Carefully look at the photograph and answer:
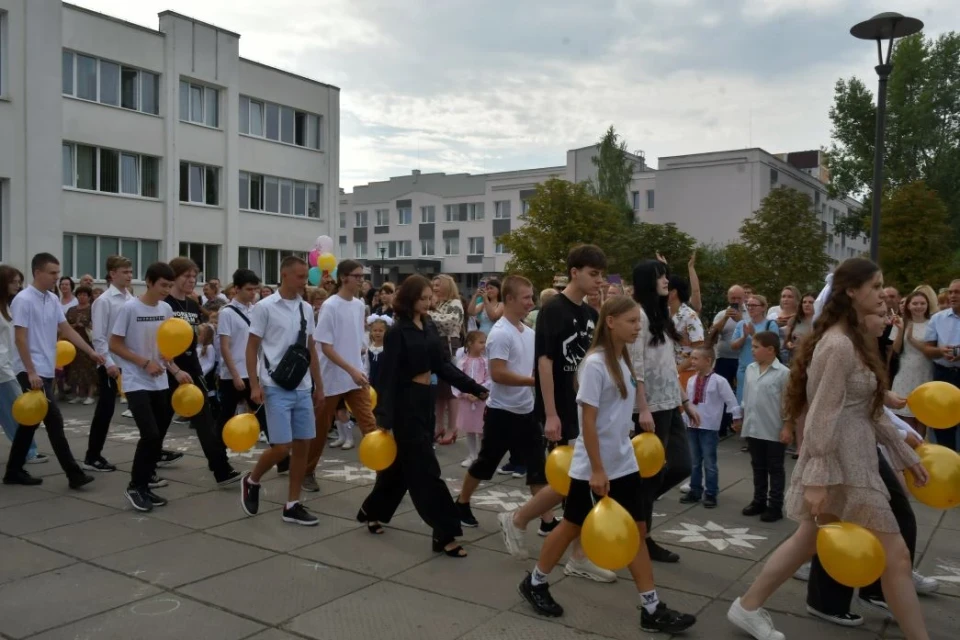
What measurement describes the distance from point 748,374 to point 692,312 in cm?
72

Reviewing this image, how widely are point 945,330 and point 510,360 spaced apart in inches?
216

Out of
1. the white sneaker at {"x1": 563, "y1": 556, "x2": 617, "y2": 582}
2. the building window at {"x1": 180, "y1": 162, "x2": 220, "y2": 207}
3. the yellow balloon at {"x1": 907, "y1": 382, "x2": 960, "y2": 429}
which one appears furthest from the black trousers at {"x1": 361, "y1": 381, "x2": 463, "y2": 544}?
the building window at {"x1": 180, "y1": 162, "x2": 220, "y2": 207}

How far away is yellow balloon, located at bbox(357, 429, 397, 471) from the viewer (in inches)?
218

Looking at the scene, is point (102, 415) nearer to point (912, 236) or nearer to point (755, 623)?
point (755, 623)

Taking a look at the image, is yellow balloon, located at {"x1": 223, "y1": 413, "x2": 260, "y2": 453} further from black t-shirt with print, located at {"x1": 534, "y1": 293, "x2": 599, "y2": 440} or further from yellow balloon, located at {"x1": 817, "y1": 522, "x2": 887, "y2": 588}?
yellow balloon, located at {"x1": 817, "y1": 522, "x2": 887, "y2": 588}

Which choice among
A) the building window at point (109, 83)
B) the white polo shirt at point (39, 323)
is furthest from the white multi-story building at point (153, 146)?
the white polo shirt at point (39, 323)

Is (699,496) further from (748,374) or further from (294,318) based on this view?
(294,318)

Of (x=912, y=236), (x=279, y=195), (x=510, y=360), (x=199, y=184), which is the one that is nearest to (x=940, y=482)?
(x=510, y=360)

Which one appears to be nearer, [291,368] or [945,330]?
[291,368]

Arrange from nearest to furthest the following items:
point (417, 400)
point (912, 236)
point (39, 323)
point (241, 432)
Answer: point (417, 400) < point (241, 432) < point (39, 323) < point (912, 236)

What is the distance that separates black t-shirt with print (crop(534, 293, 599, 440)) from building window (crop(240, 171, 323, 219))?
31.8 metres

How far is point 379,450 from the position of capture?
5535 millimetres

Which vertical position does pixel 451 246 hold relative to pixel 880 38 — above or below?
above

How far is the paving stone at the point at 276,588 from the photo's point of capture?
4.51 meters
